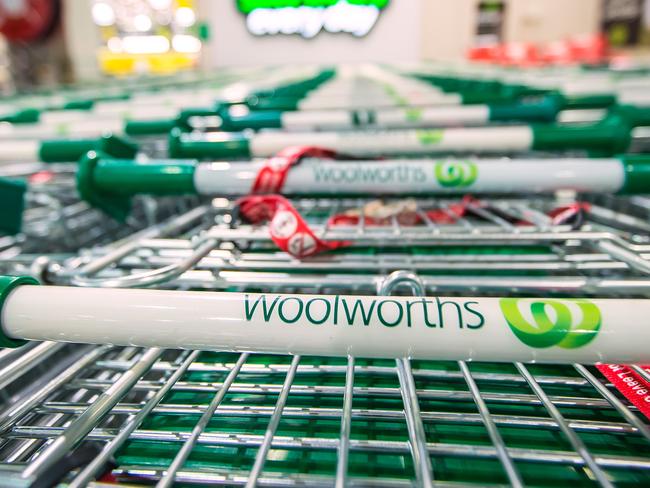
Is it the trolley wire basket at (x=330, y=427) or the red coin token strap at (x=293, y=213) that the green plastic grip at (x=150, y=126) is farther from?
the trolley wire basket at (x=330, y=427)

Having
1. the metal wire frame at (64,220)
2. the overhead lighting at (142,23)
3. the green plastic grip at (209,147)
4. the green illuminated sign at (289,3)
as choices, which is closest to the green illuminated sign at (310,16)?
the green illuminated sign at (289,3)

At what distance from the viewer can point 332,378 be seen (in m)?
0.53

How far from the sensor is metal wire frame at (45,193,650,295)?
59 cm

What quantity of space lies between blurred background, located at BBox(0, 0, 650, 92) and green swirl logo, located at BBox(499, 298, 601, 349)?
193 inches

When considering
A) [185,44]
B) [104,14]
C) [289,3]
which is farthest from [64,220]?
[185,44]

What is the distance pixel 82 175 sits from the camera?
2.37 ft

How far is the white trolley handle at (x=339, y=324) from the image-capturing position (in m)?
0.35

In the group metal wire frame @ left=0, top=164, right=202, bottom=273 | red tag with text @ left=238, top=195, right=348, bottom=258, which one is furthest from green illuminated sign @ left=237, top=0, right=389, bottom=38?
red tag with text @ left=238, top=195, right=348, bottom=258

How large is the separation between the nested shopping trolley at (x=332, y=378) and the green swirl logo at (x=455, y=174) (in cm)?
8

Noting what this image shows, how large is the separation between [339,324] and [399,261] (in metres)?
0.32

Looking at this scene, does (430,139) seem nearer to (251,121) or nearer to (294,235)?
(294,235)

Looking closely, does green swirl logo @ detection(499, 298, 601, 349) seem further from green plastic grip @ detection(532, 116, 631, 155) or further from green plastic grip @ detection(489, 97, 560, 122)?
green plastic grip @ detection(489, 97, 560, 122)

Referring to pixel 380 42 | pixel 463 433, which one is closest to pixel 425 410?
pixel 463 433

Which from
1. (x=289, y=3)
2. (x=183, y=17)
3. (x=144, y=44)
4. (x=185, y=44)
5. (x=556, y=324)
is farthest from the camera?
(x=185, y=44)
